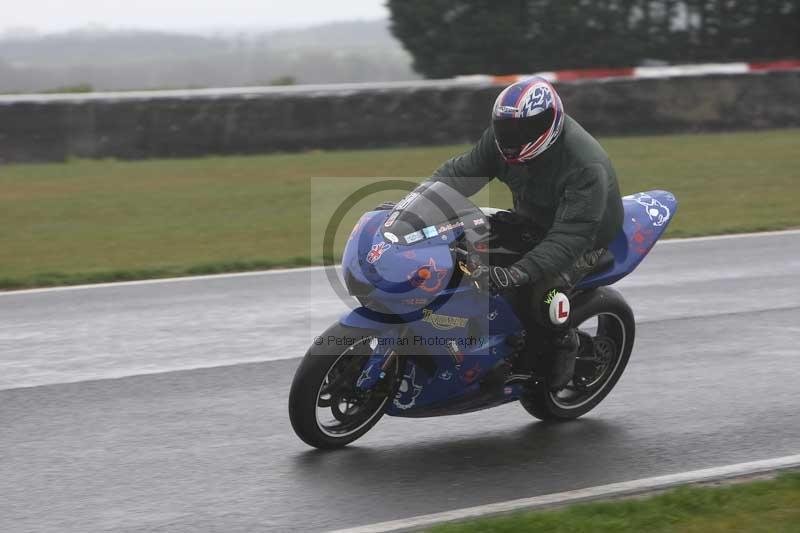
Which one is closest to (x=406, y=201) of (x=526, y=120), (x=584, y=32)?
(x=526, y=120)

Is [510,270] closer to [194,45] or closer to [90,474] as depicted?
[90,474]

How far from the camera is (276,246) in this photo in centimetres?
1229

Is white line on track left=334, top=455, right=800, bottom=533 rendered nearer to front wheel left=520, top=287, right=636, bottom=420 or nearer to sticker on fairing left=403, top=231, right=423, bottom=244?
front wheel left=520, top=287, right=636, bottom=420

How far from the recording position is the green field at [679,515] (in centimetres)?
477

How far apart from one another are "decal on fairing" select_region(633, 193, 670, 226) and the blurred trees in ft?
58.7

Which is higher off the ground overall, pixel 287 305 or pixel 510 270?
pixel 510 270

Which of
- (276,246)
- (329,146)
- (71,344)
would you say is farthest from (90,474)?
(329,146)

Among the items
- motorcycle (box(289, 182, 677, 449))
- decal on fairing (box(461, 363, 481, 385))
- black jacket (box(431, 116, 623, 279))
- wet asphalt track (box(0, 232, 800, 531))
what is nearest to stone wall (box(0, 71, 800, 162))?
wet asphalt track (box(0, 232, 800, 531))

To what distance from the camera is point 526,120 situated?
561cm

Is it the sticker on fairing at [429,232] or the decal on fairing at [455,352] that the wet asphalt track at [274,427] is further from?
the sticker on fairing at [429,232]

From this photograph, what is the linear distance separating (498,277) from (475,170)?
93 centimetres

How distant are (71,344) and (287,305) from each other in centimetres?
186

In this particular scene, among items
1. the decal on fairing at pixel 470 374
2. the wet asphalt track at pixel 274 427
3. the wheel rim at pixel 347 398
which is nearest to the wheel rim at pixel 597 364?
the wet asphalt track at pixel 274 427

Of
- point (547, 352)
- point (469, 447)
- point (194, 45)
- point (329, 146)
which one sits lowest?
point (194, 45)
